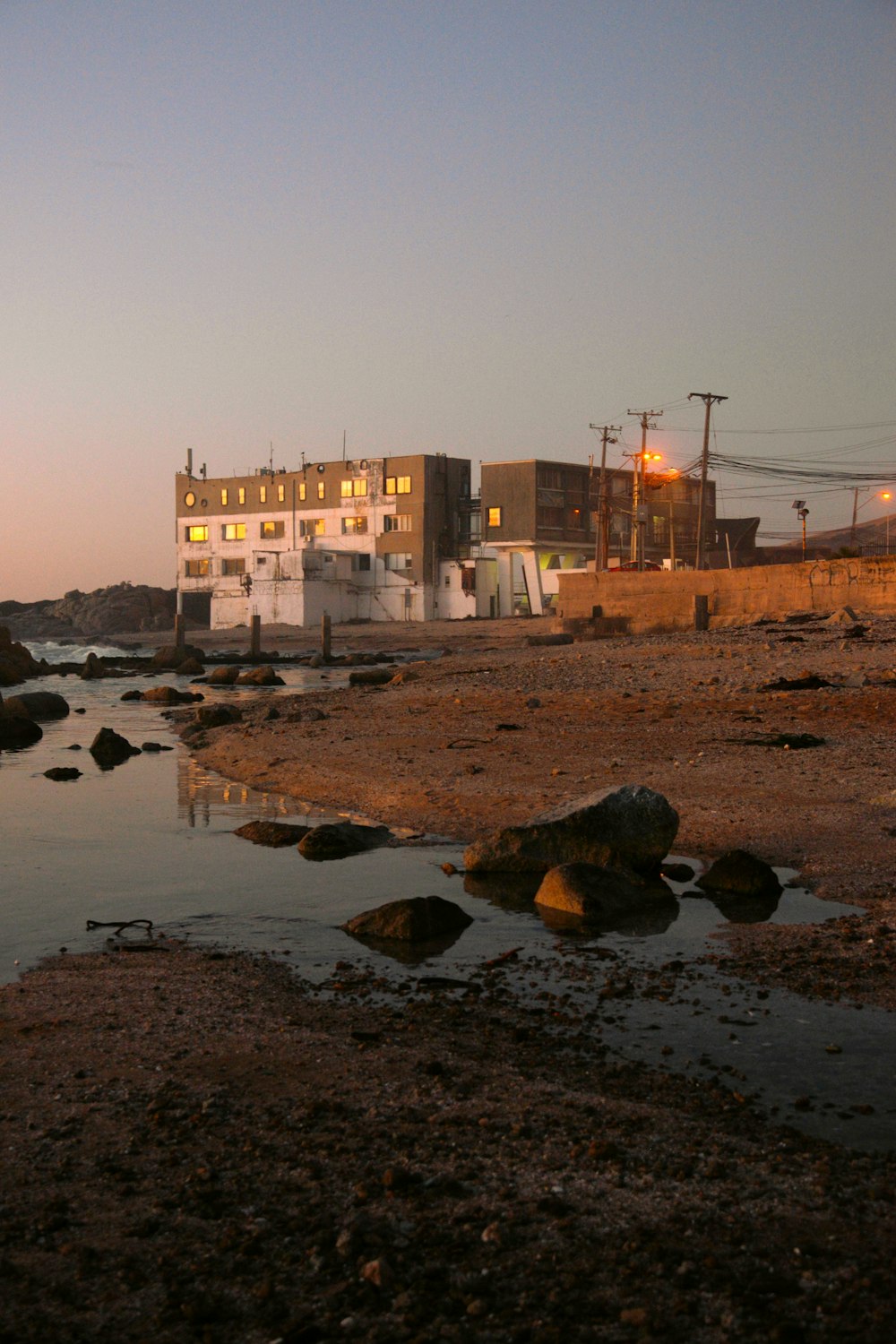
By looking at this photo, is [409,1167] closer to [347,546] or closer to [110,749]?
[110,749]

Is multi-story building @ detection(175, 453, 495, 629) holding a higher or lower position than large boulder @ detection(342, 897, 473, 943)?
→ higher

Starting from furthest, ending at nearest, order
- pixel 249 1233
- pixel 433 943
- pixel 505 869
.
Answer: pixel 505 869 → pixel 433 943 → pixel 249 1233

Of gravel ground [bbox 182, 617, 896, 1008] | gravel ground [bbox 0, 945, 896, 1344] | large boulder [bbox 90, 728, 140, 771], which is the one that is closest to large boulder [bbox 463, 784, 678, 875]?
gravel ground [bbox 182, 617, 896, 1008]

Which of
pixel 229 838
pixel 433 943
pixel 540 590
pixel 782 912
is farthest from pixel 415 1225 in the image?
pixel 540 590

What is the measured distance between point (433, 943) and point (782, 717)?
10.2m

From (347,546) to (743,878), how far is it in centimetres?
8563

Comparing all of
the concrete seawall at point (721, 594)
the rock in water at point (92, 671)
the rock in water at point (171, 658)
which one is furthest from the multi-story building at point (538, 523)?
the concrete seawall at point (721, 594)

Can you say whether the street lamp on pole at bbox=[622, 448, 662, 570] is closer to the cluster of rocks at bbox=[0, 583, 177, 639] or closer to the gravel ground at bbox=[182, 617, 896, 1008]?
the gravel ground at bbox=[182, 617, 896, 1008]

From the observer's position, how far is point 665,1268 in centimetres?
385

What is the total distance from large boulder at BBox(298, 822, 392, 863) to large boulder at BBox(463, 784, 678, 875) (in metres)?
1.64

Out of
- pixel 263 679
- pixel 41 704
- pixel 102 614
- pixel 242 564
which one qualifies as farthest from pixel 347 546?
pixel 41 704

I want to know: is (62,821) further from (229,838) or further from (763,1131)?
(763,1131)

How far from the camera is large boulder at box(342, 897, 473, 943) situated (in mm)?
8344

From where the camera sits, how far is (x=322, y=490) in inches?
3772
